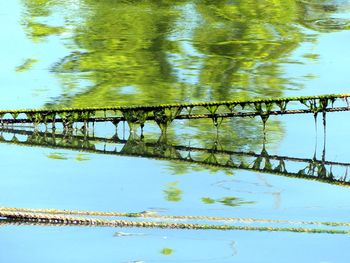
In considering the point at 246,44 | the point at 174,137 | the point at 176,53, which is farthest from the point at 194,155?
the point at 246,44

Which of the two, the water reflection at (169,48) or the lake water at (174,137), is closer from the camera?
the lake water at (174,137)

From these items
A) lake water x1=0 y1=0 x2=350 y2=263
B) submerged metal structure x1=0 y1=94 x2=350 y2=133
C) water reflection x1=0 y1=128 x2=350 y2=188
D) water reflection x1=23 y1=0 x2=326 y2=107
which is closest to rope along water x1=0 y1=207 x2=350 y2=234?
lake water x1=0 y1=0 x2=350 y2=263

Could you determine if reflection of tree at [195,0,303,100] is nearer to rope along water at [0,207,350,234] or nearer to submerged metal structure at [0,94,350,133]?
submerged metal structure at [0,94,350,133]

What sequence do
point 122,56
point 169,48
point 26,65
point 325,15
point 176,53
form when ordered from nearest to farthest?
point 26,65 → point 122,56 → point 176,53 → point 169,48 → point 325,15

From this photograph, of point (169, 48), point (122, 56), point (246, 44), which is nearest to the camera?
point (122, 56)

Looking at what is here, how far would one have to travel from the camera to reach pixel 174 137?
38.6ft

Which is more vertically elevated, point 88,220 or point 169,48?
point 169,48

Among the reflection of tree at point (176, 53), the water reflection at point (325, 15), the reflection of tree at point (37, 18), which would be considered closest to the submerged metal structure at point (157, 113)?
the reflection of tree at point (176, 53)

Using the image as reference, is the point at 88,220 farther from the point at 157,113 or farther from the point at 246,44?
the point at 246,44

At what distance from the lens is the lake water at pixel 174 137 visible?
8836 mm

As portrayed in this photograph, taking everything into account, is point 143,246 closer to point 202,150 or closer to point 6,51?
point 202,150

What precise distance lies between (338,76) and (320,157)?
3002 millimetres

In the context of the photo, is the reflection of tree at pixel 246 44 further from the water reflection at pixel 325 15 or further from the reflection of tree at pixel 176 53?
the water reflection at pixel 325 15

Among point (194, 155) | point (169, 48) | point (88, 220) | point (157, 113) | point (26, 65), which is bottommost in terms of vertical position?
point (88, 220)
